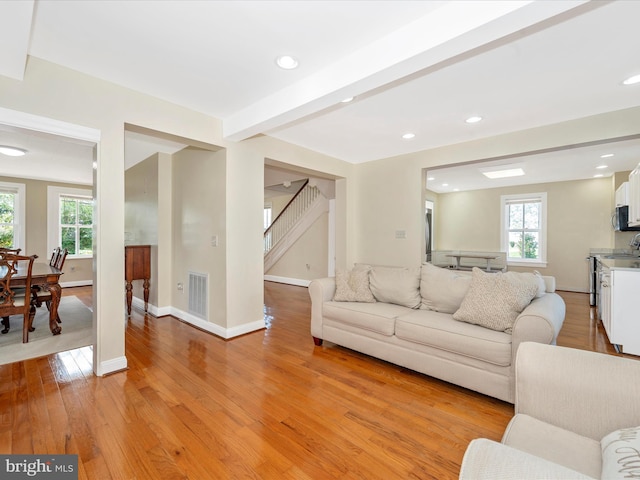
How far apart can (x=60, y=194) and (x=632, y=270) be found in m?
9.79

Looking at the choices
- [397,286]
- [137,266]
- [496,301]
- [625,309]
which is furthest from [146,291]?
[625,309]

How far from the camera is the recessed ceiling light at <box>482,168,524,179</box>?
546cm

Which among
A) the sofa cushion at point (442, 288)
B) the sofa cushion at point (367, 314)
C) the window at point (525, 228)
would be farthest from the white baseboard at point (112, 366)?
the window at point (525, 228)

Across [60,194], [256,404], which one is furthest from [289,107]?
[60,194]

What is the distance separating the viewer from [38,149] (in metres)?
4.43

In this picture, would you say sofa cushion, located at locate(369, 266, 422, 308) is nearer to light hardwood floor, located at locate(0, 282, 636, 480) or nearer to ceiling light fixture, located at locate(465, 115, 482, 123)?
light hardwood floor, located at locate(0, 282, 636, 480)

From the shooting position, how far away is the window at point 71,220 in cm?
666

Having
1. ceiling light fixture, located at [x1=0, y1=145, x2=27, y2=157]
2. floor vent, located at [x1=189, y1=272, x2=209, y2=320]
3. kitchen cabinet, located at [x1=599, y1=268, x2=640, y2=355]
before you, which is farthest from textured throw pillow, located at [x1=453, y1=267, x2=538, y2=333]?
ceiling light fixture, located at [x1=0, y1=145, x2=27, y2=157]

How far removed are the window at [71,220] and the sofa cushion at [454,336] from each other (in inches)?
307

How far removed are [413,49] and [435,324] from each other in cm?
198

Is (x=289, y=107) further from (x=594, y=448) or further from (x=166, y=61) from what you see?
(x=594, y=448)

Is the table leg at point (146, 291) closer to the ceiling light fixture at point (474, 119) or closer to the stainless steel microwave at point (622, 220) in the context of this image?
the ceiling light fixture at point (474, 119)

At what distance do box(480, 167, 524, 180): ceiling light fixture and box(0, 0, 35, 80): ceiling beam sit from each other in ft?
19.9

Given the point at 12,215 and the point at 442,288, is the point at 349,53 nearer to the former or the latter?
the point at 442,288
